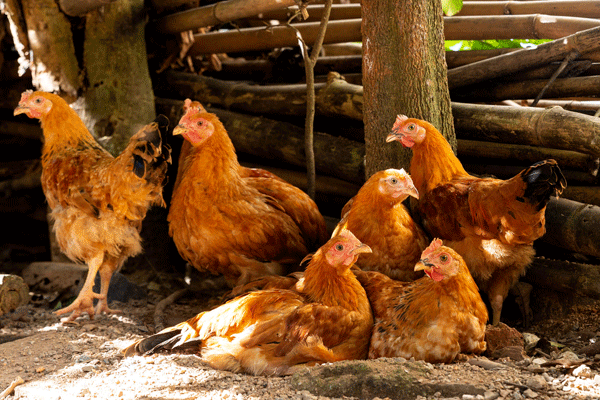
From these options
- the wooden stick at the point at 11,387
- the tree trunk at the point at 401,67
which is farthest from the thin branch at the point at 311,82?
the wooden stick at the point at 11,387

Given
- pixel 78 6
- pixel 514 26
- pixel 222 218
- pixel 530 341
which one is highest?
pixel 78 6

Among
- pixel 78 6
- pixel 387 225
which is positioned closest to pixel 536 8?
pixel 387 225

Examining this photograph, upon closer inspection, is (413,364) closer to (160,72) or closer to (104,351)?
(104,351)

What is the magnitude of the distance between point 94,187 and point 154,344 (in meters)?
1.60

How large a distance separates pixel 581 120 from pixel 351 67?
259 cm

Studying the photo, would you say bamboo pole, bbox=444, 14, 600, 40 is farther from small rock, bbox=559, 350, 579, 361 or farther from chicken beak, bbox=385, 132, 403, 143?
small rock, bbox=559, 350, 579, 361

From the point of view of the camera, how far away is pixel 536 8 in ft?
16.9

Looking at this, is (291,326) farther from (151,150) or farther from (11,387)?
(151,150)

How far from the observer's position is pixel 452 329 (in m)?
3.21

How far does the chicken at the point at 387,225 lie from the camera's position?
12.5ft

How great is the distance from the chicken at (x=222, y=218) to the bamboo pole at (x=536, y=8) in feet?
9.72

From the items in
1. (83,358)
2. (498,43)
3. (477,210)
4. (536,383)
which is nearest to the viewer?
(536,383)

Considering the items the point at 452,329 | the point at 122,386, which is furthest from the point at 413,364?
the point at 122,386

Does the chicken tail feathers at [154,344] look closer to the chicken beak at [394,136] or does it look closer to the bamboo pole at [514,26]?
the chicken beak at [394,136]
